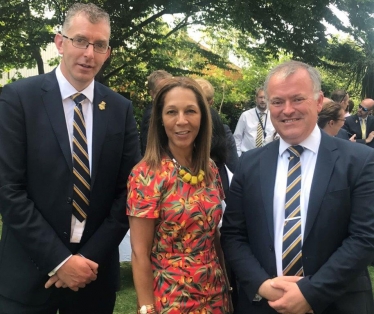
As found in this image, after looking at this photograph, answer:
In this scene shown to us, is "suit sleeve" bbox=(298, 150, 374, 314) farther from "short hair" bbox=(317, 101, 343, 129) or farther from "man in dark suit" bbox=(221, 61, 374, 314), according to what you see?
"short hair" bbox=(317, 101, 343, 129)

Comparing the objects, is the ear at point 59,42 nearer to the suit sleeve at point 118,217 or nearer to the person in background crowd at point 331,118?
the suit sleeve at point 118,217

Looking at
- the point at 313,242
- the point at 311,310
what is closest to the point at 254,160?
the point at 313,242

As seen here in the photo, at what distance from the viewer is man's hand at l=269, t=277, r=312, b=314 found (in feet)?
7.20

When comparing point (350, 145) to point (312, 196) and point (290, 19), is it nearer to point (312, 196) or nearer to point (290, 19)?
point (312, 196)

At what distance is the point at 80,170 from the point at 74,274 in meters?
0.55

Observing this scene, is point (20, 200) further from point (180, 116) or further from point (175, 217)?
point (180, 116)

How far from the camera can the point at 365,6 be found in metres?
11.7

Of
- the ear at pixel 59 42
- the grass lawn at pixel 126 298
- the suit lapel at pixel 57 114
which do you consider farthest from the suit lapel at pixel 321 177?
the grass lawn at pixel 126 298

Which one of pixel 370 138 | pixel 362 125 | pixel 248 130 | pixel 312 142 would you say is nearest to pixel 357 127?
pixel 362 125

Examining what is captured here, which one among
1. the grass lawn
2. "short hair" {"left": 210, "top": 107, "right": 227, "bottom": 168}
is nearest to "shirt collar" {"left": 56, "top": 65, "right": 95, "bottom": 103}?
"short hair" {"left": 210, "top": 107, "right": 227, "bottom": 168}

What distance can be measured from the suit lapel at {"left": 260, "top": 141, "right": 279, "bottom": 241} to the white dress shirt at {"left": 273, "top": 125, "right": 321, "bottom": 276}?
0.02 meters

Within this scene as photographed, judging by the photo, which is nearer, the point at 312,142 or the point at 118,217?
the point at 312,142

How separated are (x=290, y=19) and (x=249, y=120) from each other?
18.5ft

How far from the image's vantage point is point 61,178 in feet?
8.19
